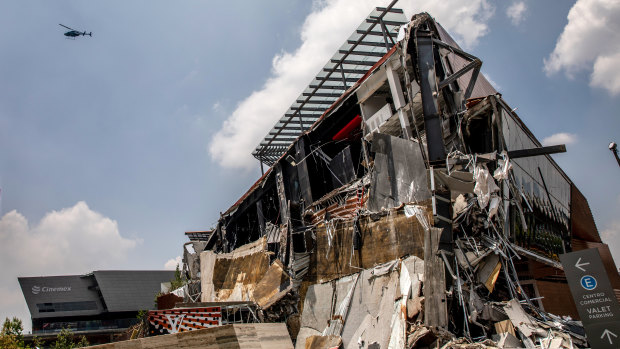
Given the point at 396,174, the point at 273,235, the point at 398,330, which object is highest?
the point at 396,174

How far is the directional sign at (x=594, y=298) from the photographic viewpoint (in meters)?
5.78

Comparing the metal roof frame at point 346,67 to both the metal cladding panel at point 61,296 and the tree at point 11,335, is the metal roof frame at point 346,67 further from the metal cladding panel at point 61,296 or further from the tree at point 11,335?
the metal cladding panel at point 61,296

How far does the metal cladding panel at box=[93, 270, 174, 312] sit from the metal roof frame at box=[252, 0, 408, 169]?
152ft

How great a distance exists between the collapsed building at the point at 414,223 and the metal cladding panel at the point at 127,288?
1903 inches

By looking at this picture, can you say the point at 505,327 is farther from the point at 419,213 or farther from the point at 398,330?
the point at 419,213

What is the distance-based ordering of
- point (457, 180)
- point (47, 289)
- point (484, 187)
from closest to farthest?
point (484, 187), point (457, 180), point (47, 289)

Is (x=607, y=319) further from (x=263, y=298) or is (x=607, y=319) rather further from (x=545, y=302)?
(x=263, y=298)

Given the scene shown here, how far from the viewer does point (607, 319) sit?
581cm

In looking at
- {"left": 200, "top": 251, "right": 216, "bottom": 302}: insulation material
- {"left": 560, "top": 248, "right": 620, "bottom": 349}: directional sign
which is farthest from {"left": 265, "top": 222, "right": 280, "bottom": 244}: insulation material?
{"left": 560, "top": 248, "right": 620, "bottom": 349}: directional sign

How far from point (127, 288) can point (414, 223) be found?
58.5 m

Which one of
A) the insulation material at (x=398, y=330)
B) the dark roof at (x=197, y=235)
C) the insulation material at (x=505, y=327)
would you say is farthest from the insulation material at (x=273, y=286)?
the dark roof at (x=197, y=235)

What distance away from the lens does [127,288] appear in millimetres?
58875

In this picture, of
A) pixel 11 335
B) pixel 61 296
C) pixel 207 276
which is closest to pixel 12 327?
pixel 11 335

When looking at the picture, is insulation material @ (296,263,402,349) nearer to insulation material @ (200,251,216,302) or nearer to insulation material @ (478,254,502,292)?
insulation material @ (478,254,502,292)
